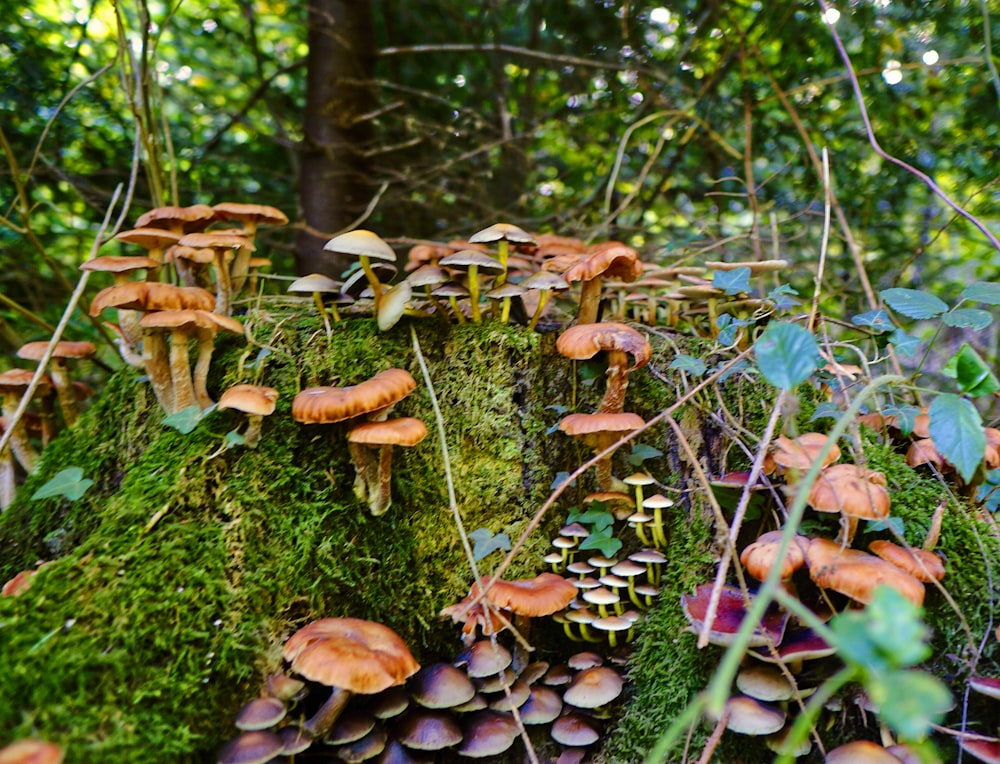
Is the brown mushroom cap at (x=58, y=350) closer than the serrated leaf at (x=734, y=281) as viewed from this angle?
No

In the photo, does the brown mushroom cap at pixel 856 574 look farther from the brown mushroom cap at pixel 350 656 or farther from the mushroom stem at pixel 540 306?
the mushroom stem at pixel 540 306

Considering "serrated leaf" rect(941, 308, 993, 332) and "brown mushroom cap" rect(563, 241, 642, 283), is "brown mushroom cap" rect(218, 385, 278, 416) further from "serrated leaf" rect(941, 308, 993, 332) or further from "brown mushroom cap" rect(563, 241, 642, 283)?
"serrated leaf" rect(941, 308, 993, 332)

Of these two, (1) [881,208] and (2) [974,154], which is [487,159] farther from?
(2) [974,154]

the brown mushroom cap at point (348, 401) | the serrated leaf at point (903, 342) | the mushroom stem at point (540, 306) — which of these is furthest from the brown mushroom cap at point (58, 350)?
the serrated leaf at point (903, 342)

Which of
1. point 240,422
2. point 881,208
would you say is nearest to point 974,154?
point 881,208

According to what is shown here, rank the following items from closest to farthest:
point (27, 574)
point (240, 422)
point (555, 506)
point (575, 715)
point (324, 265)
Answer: point (27, 574) < point (575, 715) < point (240, 422) < point (555, 506) < point (324, 265)

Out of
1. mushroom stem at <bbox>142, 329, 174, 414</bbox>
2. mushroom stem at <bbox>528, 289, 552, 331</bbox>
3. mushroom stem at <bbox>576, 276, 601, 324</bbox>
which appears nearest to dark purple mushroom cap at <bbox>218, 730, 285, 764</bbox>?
mushroom stem at <bbox>142, 329, 174, 414</bbox>

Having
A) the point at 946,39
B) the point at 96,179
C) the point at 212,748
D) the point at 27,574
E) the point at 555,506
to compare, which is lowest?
the point at 212,748
